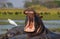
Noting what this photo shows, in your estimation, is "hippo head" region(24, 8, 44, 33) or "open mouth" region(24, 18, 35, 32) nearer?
"hippo head" region(24, 8, 44, 33)

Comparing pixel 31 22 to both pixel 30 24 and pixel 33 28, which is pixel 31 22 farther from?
pixel 33 28

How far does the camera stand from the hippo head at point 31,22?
286 inches

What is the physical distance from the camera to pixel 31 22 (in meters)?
7.42

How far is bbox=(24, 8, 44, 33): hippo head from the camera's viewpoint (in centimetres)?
726

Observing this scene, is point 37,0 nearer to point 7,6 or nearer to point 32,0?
point 32,0

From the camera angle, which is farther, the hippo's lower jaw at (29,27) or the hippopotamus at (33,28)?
the hippo's lower jaw at (29,27)

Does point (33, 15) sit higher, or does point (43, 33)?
point (33, 15)

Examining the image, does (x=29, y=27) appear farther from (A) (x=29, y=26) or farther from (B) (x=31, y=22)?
(B) (x=31, y=22)

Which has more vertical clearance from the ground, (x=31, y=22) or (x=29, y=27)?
(x=31, y=22)

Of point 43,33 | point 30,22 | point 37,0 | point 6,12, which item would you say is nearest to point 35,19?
point 30,22

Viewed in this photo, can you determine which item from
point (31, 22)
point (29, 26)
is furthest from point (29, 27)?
point (31, 22)

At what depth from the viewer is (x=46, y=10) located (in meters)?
23.9

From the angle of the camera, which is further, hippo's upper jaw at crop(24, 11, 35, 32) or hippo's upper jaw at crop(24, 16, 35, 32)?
hippo's upper jaw at crop(24, 16, 35, 32)

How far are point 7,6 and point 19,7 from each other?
1270mm
